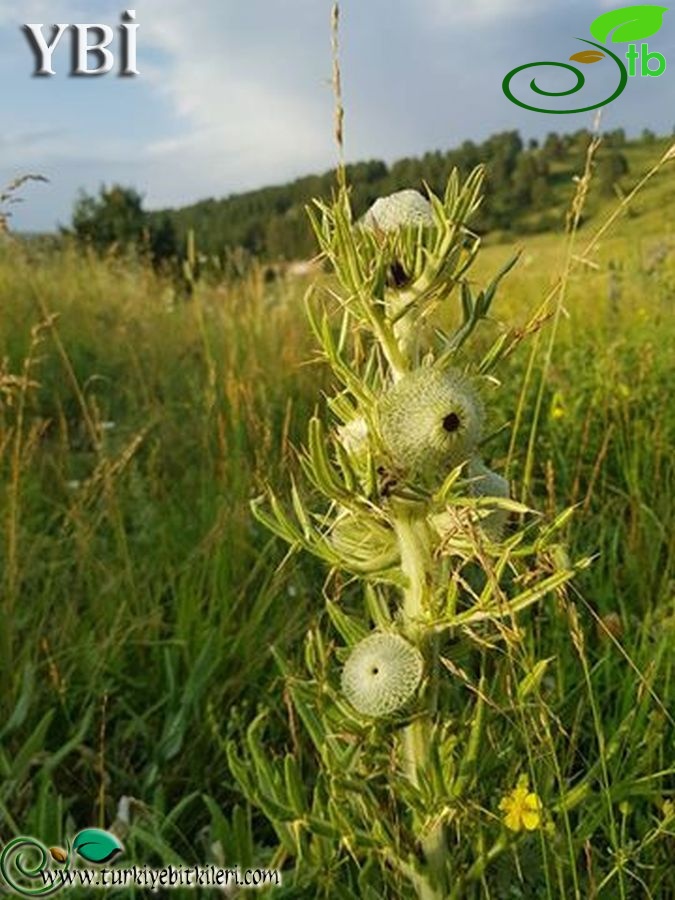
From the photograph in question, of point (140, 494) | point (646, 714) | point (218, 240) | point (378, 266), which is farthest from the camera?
point (218, 240)

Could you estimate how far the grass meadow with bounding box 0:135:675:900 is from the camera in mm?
1879

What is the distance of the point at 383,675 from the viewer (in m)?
1.48

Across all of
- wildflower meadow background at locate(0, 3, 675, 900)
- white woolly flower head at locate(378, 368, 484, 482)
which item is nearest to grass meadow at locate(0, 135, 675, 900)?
wildflower meadow background at locate(0, 3, 675, 900)

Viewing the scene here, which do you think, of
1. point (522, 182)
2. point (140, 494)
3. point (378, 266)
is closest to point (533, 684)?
point (378, 266)

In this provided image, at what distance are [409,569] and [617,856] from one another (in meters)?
0.54

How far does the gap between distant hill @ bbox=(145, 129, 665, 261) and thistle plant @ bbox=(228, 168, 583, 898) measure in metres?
0.18

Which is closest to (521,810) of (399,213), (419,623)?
(419,623)

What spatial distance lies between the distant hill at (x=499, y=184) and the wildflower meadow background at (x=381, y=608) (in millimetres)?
138

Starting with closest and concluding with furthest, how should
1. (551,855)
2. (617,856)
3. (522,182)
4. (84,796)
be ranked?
(617,856)
(551,855)
(84,796)
(522,182)

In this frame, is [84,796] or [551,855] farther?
[84,796]

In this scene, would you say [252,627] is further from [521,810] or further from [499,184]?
[499,184]

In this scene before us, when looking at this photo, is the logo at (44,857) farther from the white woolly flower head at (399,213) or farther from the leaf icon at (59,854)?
the white woolly flower head at (399,213)

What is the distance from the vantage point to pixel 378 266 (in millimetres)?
1410

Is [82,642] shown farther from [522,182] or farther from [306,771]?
[522,182]
